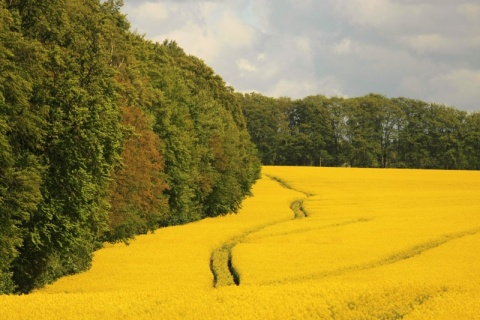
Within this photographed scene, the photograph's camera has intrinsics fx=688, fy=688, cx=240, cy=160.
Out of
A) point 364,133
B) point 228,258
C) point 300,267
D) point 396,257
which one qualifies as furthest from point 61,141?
point 364,133

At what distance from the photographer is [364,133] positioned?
488 feet

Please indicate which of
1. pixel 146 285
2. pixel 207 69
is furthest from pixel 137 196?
pixel 207 69

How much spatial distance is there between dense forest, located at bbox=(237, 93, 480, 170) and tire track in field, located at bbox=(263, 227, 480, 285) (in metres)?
94.6

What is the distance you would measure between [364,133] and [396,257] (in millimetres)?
113363

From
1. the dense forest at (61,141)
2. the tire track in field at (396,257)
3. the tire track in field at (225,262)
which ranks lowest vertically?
the tire track in field at (225,262)

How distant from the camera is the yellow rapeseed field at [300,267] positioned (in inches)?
714

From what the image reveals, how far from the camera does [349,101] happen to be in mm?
158250

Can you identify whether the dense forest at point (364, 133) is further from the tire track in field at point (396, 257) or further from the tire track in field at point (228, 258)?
the tire track in field at point (396, 257)

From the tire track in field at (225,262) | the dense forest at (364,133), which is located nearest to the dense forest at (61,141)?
the tire track in field at (225,262)

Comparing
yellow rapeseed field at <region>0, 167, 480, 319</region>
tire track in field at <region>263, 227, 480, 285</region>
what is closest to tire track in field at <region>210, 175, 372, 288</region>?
yellow rapeseed field at <region>0, 167, 480, 319</region>

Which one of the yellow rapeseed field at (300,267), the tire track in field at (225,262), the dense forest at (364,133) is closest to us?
the yellow rapeseed field at (300,267)

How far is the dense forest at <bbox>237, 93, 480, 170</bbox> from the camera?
5531 inches

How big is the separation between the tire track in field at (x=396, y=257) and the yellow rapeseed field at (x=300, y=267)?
3.0 inches

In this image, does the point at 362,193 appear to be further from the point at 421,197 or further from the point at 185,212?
the point at 185,212
